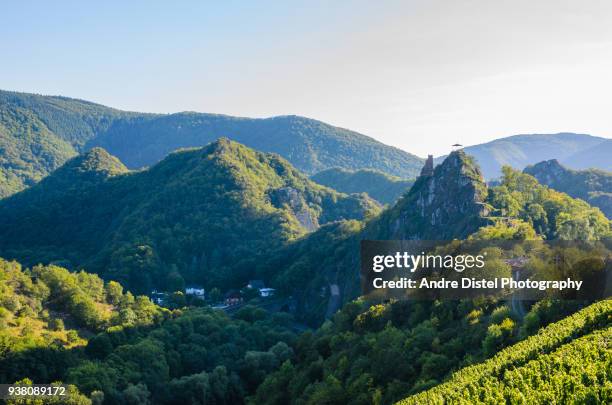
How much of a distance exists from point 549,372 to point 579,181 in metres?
167

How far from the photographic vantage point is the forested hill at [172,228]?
145m

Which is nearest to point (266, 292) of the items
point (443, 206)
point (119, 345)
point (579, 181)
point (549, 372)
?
point (443, 206)

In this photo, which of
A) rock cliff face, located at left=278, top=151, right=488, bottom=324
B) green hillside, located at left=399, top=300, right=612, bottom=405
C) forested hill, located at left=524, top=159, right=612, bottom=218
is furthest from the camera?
forested hill, located at left=524, top=159, right=612, bottom=218

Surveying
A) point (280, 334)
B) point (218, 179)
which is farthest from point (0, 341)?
point (218, 179)

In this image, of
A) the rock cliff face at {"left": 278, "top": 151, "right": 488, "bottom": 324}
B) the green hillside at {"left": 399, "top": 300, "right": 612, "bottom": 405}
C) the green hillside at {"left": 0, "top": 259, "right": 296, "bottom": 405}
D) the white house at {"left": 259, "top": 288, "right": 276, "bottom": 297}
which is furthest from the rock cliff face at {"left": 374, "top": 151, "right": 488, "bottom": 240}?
the green hillside at {"left": 399, "top": 300, "right": 612, "bottom": 405}

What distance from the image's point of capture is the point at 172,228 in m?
167

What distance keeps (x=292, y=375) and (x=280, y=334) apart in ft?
96.7

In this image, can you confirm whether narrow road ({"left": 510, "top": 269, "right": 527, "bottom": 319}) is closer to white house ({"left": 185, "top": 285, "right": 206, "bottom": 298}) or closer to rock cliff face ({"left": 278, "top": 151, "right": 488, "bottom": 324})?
rock cliff face ({"left": 278, "top": 151, "right": 488, "bottom": 324})

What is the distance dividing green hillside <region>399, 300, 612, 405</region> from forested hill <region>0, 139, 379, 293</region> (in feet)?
370

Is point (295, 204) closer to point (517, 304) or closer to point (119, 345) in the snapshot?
point (119, 345)

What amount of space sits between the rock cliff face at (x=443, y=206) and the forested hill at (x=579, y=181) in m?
69.8

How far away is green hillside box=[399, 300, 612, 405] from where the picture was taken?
905 inches

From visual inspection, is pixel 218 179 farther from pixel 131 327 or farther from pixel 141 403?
pixel 141 403

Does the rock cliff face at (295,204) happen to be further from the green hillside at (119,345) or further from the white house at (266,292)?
the green hillside at (119,345)
